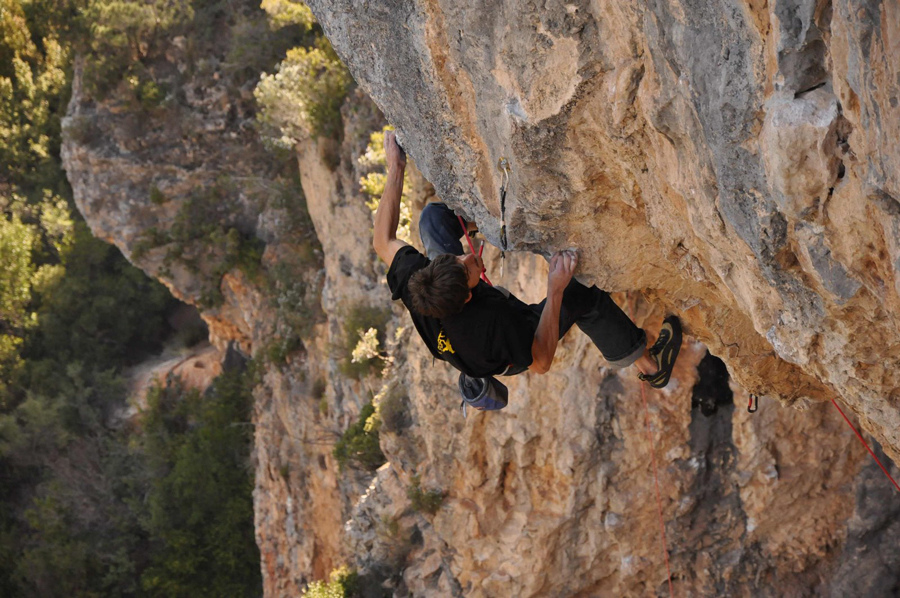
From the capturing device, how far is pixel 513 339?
4.10 metres

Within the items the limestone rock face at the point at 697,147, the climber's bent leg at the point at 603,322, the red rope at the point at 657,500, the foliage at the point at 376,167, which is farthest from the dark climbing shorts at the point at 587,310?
the foliage at the point at 376,167

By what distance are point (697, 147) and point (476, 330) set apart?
1555 millimetres

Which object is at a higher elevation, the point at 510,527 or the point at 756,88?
the point at 756,88

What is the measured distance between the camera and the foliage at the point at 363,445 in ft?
31.5

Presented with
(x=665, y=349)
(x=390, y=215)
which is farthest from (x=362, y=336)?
(x=390, y=215)

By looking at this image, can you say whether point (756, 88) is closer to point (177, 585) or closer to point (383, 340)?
point (383, 340)

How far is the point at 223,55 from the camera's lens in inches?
577

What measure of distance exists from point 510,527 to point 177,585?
12.2 m

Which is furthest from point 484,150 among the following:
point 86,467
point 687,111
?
point 86,467

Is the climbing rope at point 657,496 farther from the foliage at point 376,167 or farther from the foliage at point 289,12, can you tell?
the foliage at point 289,12

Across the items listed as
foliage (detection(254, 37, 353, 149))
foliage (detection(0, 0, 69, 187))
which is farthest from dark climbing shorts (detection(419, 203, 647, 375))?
foliage (detection(0, 0, 69, 187))

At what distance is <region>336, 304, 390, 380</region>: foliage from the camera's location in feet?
31.7

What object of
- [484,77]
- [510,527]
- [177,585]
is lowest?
[177,585]

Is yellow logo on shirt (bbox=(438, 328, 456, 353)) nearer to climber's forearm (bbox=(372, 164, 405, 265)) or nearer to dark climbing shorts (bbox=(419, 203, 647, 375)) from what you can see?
climber's forearm (bbox=(372, 164, 405, 265))
